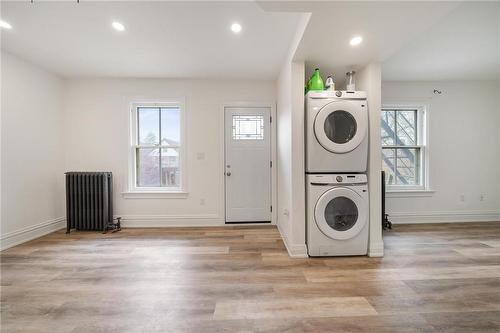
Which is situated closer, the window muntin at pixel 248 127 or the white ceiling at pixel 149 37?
the white ceiling at pixel 149 37

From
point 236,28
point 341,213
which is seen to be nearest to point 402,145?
point 341,213

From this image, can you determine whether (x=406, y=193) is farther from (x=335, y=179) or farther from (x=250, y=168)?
(x=250, y=168)

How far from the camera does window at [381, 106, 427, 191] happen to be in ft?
11.8

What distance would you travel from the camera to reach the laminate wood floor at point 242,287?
1.35 m

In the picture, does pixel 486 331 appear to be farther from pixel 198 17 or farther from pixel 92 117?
pixel 92 117

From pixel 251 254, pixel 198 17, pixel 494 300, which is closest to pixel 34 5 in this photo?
pixel 198 17

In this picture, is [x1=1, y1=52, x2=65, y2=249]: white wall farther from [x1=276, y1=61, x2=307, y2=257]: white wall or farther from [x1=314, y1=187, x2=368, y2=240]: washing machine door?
[x1=314, y1=187, x2=368, y2=240]: washing machine door

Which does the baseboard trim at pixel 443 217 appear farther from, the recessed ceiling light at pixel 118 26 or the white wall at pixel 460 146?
the recessed ceiling light at pixel 118 26

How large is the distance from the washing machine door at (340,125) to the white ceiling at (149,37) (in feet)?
2.91

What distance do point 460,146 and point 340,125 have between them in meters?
2.85

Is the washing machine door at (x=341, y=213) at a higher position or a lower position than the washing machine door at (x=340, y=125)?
lower

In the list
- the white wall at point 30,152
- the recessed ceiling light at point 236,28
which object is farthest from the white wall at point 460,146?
the white wall at point 30,152

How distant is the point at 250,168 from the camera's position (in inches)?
135

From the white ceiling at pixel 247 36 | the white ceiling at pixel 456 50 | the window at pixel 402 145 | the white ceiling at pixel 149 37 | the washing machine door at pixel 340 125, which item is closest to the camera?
the white ceiling at pixel 247 36
